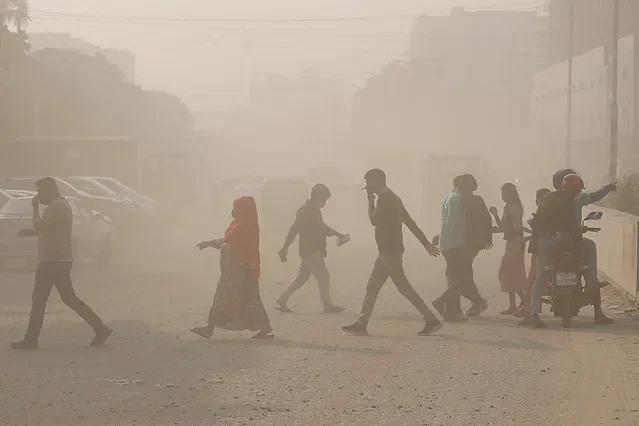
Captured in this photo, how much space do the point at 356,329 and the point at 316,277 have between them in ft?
9.92

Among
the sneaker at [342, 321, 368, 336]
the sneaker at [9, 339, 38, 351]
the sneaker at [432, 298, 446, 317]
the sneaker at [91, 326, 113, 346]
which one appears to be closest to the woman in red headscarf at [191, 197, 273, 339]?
the sneaker at [91, 326, 113, 346]

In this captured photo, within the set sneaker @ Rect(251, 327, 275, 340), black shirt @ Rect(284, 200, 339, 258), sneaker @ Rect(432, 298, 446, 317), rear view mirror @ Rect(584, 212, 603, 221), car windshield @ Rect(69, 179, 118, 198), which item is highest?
car windshield @ Rect(69, 179, 118, 198)

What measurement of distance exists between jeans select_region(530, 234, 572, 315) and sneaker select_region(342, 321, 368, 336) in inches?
77.2

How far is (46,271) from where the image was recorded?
1413 cm

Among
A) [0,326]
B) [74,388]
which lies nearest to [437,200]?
[0,326]

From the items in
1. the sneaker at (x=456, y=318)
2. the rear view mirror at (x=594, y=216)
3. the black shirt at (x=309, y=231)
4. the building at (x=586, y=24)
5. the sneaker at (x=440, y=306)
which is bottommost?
the sneaker at (x=456, y=318)

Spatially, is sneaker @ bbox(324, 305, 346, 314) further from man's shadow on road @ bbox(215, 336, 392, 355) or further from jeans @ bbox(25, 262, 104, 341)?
jeans @ bbox(25, 262, 104, 341)

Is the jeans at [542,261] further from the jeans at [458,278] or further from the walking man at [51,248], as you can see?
the walking man at [51,248]

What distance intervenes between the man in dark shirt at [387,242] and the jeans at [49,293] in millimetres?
2887

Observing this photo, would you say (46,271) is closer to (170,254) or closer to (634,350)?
(634,350)

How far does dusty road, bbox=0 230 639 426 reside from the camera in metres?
9.84

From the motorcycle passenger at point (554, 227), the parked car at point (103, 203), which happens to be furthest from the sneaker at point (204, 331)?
the parked car at point (103, 203)

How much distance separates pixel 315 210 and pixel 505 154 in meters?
100

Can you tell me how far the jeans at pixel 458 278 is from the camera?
16.4 metres
